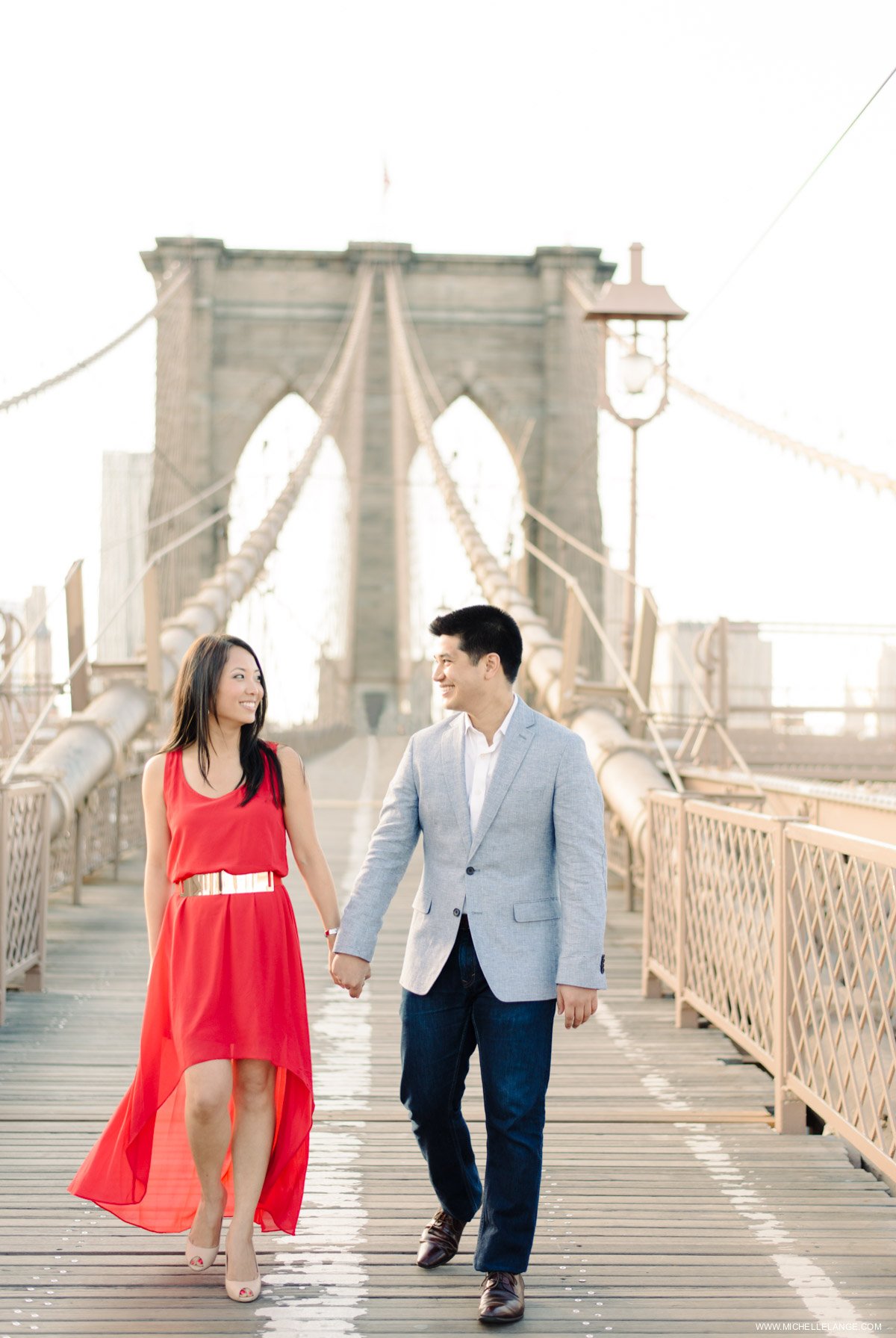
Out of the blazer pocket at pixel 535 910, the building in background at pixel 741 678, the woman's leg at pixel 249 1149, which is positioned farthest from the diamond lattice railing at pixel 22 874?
the building in background at pixel 741 678

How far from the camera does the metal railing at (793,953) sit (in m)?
3.18

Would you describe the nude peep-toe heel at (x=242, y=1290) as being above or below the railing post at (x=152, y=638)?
below

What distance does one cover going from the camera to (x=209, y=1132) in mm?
2629

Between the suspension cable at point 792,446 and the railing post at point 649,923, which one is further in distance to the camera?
the suspension cable at point 792,446

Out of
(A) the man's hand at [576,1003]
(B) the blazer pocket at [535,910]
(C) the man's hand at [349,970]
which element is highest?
(B) the blazer pocket at [535,910]

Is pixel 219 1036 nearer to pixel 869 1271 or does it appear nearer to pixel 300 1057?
pixel 300 1057

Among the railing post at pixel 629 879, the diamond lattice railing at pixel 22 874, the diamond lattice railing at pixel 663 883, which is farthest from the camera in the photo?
the railing post at pixel 629 879

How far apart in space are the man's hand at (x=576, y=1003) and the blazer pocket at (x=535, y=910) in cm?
14

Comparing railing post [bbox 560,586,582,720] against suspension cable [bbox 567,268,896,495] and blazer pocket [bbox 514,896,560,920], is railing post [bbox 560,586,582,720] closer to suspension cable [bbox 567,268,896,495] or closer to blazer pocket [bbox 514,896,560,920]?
suspension cable [bbox 567,268,896,495]

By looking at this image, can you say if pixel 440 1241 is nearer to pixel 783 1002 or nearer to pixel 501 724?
pixel 501 724

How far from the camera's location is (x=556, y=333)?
29.1 meters

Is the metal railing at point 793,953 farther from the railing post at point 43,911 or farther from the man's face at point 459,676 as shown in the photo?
the railing post at point 43,911
